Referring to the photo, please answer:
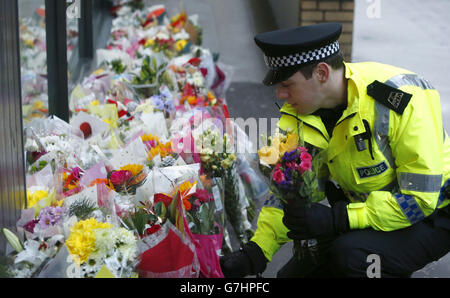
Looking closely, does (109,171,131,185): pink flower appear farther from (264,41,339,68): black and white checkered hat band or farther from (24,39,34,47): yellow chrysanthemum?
(24,39,34,47): yellow chrysanthemum

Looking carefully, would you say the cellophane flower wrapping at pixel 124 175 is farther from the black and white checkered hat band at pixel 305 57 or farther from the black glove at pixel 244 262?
the black and white checkered hat band at pixel 305 57

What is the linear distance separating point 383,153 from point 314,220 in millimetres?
418

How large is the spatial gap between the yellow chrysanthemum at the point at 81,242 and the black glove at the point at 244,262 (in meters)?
0.65

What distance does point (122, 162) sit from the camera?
3242 millimetres

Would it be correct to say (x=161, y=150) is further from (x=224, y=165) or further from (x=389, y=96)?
(x=389, y=96)

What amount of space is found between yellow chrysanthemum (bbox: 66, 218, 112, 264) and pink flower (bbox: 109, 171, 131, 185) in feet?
1.84

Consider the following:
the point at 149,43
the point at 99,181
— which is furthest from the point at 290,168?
the point at 149,43

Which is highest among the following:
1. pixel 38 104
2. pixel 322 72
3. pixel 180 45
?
pixel 322 72

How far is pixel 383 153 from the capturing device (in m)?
2.78

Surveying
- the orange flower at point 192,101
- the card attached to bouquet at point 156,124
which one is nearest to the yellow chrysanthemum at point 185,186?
the card attached to bouquet at point 156,124

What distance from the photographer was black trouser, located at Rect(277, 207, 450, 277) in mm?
2707

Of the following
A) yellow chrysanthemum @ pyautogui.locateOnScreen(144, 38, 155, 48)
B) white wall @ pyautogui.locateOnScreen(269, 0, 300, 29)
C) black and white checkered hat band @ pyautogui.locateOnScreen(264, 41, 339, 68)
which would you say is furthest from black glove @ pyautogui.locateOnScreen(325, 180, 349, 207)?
white wall @ pyautogui.locateOnScreen(269, 0, 300, 29)

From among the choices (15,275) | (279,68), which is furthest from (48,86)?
(15,275)

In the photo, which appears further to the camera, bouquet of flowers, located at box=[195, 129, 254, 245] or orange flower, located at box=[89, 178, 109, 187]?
bouquet of flowers, located at box=[195, 129, 254, 245]
